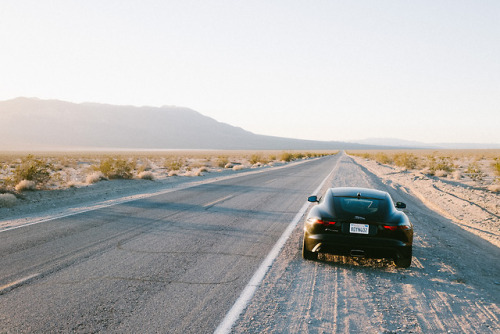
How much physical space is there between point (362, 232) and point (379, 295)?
971 mm

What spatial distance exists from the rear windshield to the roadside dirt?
3.07ft

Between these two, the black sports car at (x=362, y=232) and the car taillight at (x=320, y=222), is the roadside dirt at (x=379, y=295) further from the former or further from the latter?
the car taillight at (x=320, y=222)

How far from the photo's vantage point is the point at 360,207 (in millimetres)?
Answer: 5500

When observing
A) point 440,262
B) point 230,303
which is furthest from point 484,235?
point 230,303

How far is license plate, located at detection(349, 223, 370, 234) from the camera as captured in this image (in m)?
5.10

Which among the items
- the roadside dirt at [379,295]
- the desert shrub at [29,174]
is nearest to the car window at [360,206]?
the roadside dirt at [379,295]

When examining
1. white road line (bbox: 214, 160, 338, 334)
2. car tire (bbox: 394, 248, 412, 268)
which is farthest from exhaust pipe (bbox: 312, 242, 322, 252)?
car tire (bbox: 394, 248, 412, 268)

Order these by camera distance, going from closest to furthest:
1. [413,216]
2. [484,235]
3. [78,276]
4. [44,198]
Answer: [78,276] → [484,235] → [413,216] → [44,198]

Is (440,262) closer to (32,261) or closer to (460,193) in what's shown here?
(32,261)

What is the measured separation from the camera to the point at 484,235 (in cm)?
820

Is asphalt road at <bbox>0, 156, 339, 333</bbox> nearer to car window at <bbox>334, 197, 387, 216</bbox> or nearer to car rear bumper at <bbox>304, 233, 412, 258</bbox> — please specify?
car rear bumper at <bbox>304, 233, 412, 258</bbox>

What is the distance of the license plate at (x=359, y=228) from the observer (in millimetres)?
5098

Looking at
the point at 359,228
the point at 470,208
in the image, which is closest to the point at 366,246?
the point at 359,228

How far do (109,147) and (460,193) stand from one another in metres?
167
